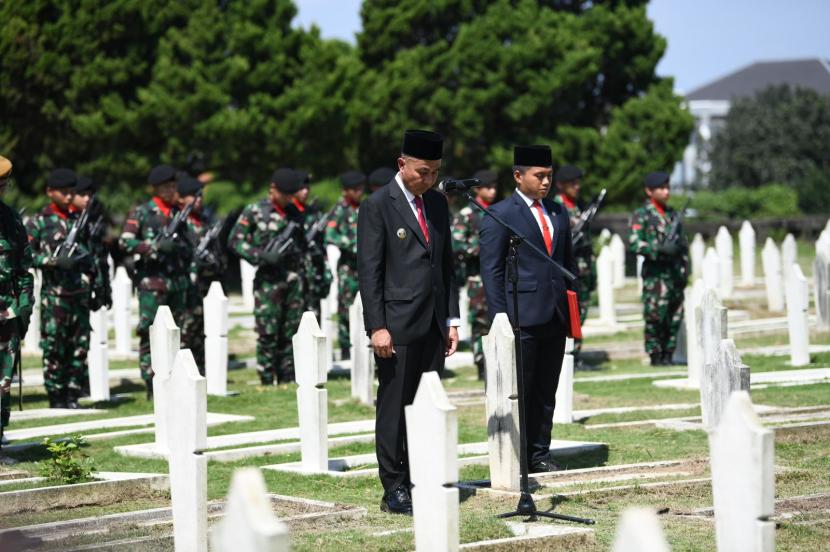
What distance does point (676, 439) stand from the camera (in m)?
11.6

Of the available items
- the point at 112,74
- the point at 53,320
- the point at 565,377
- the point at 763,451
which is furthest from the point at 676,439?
the point at 112,74

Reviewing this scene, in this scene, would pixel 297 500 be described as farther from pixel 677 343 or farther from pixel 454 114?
pixel 454 114

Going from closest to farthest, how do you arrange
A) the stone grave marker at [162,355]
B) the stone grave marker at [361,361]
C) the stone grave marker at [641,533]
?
the stone grave marker at [641,533], the stone grave marker at [162,355], the stone grave marker at [361,361]

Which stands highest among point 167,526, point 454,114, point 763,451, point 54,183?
point 454,114

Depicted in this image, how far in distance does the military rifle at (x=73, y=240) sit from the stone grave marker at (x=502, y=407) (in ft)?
21.9

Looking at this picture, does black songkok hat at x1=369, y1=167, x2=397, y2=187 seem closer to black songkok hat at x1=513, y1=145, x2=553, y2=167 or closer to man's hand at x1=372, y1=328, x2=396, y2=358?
black songkok hat at x1=513, y1=145, x2=553, y2=167

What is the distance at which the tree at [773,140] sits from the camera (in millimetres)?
65875

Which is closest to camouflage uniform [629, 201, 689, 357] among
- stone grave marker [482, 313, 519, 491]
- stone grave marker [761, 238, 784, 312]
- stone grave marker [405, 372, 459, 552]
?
stone grave marker [761, 238, 784, 312]

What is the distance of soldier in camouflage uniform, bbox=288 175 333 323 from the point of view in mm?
17062

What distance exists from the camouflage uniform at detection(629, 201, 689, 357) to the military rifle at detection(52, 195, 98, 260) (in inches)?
254

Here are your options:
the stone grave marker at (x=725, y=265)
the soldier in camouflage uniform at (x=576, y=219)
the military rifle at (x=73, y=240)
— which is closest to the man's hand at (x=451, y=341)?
the military rifle at (x=73, y=240)

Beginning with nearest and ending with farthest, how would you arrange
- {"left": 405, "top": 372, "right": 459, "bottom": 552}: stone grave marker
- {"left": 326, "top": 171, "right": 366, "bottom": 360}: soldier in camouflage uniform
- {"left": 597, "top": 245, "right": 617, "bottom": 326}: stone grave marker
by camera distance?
{"left": 405, "top": 372, "right": 459, "bottom": 552}: stone grave marker
{"left": 326, "top": 171, "right": 366, "bottom": 360}: soldier in camouflage uniform
{"left": 597, "top": 245, "right": 617, "bottom": 326}: stone grave marker

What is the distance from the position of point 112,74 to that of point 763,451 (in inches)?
1190

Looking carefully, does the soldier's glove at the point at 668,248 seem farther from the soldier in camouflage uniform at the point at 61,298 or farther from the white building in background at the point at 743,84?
the white building in background at the point at 743,84
